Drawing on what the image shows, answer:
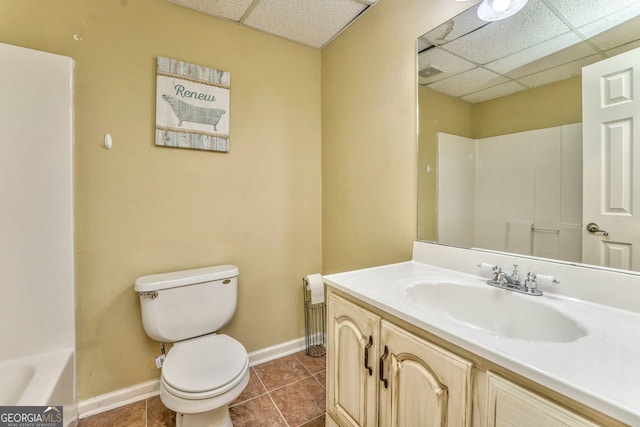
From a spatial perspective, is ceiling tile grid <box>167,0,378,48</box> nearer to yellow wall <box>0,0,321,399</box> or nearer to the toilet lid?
yellow wall <box>0,0,321,399</box>

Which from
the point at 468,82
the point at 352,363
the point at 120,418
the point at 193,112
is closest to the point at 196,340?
the point at 120,418

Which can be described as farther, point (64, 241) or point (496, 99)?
point (64, 241)

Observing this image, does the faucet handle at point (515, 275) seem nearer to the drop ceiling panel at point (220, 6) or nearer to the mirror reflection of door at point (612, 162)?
the mirror reflection of door at point (612, 162)

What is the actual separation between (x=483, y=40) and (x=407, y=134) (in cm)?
51

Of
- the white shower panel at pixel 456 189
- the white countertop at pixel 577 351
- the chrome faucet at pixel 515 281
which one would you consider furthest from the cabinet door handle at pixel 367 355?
the white shower panel at pixel 456 189

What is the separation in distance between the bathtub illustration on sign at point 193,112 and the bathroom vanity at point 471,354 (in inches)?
49.8

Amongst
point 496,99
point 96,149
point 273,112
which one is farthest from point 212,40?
point 496,99

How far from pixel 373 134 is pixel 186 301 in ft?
4.81

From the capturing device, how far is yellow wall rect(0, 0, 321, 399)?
1497 mm

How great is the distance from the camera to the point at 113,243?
157 cm

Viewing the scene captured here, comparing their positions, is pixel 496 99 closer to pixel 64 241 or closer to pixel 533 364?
pixel 533 364

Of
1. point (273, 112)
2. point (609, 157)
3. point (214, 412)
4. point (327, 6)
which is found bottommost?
point (214, 412)

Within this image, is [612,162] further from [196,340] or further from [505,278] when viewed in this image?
[196,340]

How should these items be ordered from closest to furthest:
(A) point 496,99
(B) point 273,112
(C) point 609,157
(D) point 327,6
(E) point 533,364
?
(E) point 533,364 → (C) point 609,157 → (A) point 496,99 → (D) point 327,6 → (B) point 273,112
